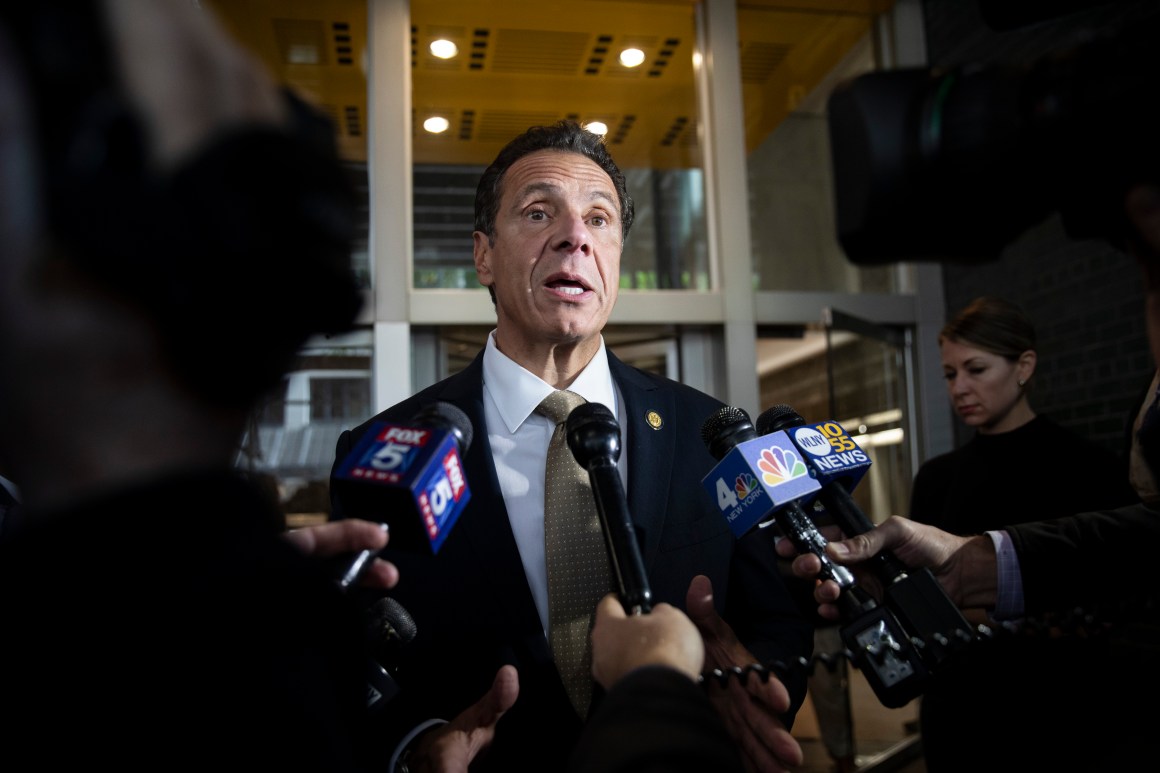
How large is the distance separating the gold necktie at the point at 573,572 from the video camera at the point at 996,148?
2.43 feet

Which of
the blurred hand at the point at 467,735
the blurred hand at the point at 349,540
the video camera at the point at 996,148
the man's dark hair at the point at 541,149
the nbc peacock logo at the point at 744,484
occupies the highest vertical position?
the man's dark hair at the point at 541,149

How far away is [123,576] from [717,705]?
85cm

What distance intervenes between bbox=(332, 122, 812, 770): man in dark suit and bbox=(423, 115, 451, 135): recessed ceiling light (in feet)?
9.02

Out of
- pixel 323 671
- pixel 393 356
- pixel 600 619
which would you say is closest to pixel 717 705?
pixel 600 619

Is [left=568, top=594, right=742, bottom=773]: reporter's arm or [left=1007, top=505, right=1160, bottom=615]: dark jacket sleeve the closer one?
[left=568, top=594, right=742, bottom=773]: reporter's arm

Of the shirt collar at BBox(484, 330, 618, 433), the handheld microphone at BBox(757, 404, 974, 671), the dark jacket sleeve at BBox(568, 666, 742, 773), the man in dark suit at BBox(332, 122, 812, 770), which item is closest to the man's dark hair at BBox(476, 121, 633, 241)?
the man in dark suit at BBox(332, 122, 812, 770)

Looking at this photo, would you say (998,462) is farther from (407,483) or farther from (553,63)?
(553,63)

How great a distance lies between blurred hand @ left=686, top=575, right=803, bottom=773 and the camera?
1.05 meters

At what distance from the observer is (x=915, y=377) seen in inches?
183

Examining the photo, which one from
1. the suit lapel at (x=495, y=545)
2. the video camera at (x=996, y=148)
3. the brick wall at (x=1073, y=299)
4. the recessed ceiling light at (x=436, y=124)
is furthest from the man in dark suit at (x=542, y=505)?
the recessed ceiling light at (x=436, y=124)

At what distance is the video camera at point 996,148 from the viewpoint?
654 mm

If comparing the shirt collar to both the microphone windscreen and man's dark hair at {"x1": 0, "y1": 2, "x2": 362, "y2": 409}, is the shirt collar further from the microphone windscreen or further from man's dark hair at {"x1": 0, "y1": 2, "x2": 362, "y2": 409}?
man's dark hair at {"x1": 0, "y1": 2, "x2": 362, "y2": 409}

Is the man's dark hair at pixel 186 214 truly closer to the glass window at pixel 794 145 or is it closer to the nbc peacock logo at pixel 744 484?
the nbc peacock logo at pixel 744 484

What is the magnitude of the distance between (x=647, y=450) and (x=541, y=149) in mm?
687
